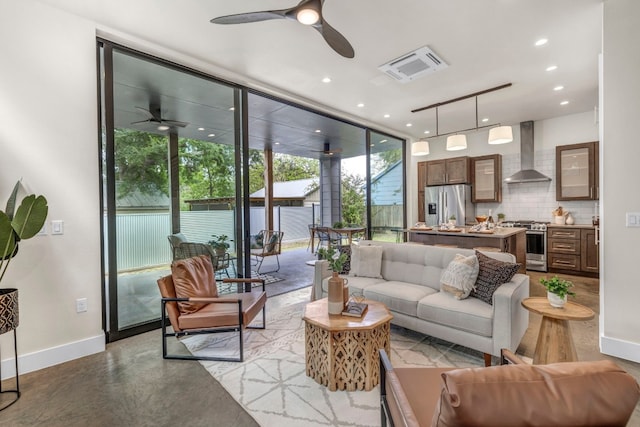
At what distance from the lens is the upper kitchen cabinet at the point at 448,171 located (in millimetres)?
6805

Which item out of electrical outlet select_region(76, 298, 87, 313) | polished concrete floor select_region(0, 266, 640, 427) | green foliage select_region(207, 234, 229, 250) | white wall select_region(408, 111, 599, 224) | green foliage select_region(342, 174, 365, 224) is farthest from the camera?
green foliage select_region(342, 174, 365, 224)

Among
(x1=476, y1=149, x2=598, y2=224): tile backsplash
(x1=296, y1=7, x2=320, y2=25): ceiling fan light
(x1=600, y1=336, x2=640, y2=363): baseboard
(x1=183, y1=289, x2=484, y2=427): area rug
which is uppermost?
(x1=296, y1=7, x2=320, y2=25): ceiling fan light

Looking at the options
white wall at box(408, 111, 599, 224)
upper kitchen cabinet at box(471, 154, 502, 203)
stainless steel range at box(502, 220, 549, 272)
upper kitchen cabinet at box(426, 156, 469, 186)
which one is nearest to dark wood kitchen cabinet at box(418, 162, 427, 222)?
upper kitchen cabinet at box(426, 156, 469, 186)

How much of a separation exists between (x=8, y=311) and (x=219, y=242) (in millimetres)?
2011

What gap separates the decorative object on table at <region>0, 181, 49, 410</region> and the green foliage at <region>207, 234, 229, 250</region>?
174 centimetres

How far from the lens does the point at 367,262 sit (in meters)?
3.66

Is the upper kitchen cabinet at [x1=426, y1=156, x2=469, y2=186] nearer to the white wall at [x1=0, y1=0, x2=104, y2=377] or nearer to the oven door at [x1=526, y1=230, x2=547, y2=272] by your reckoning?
the oven door at [x1=526, y1=230, x2=547, y2=272]

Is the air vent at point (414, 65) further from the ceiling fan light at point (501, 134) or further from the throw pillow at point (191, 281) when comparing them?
the throw pillow at point (191, 281)

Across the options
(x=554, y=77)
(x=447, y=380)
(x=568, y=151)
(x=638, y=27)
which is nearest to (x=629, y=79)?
(x=638, y=27)

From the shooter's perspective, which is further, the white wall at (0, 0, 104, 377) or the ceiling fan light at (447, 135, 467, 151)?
the ceiling fan light at (447, 135, 467, 151)

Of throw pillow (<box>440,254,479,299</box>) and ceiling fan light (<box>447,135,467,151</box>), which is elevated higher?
ceiling fan light (<box>447,135,467,151</box>)

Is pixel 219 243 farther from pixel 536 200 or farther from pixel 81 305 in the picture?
pixel 536 200

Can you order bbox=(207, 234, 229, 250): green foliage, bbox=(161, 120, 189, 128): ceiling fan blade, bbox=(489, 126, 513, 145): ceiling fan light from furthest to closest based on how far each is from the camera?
bbox=(489, 126, 513, 145): ceiling fan light
bbox=(207, 234, 229, 250): green foliage
bbox=(161, 120, 189, 128): ceiling fan blade

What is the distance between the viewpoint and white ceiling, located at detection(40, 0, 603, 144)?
2621 mm
